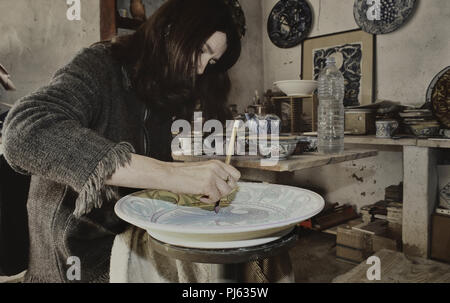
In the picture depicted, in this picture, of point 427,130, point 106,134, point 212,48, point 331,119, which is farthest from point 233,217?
point 427,130

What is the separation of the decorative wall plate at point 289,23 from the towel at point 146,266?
9.52 feet

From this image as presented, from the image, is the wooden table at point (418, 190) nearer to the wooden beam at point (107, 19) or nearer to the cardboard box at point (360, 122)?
the cardboard box at point (360, 122)

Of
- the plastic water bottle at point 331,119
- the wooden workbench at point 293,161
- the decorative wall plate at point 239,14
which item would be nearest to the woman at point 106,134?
the wooden workbench at point 293,161

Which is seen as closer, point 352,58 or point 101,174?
point 101,174

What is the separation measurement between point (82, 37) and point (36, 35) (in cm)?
30

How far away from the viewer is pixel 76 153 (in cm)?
71

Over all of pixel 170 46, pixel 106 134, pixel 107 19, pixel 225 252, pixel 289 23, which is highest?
pixel 289 23

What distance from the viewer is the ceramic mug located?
2258 millimetres

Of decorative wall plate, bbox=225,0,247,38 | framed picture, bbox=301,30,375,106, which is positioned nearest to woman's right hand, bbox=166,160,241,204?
framed picture, bbox=301,30,375,106

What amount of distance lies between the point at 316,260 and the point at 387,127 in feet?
3.75

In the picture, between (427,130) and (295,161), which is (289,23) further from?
(295,161)

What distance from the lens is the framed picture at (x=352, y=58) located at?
116 inches
